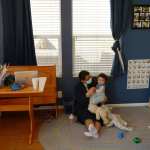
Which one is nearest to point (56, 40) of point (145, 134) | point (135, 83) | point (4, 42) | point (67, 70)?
point (67, 70)

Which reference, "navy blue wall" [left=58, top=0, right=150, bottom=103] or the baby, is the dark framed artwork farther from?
the baby

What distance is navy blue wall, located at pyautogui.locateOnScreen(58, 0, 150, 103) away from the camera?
418 centimetres

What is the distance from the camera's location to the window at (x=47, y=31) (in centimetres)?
407

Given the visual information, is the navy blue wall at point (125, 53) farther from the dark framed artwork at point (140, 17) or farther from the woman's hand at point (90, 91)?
the woman's hand at point (90, 91)

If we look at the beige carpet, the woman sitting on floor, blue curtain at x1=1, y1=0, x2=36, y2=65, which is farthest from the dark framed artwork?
blue curtain at x1=1, y1=0, x2=36, y2=65

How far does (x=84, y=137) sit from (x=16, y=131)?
90 centimetres

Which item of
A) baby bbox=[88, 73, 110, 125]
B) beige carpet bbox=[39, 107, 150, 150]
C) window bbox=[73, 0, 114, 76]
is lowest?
beige carpet bbox=[39, 107, 150, 150]

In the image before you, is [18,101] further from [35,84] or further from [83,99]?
[83,99]

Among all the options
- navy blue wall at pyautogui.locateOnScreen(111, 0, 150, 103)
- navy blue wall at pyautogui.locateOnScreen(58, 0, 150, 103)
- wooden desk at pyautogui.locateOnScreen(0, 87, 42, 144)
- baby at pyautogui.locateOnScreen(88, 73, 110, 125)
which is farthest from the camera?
navy blue wall at pyautogui.locateOnScreen(111, 0, 150, 103)

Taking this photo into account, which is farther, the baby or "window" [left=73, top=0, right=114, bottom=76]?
"window" [left=73, top=0, right=114, bottom=76]

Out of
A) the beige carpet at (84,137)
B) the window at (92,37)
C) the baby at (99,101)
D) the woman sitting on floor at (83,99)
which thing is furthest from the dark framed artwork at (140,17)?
the beige carpet at (84,137)

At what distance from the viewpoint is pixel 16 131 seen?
373 cm

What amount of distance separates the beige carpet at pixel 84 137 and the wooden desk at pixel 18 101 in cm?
27

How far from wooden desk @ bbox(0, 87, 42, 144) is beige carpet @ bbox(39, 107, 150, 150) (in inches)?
10.6
